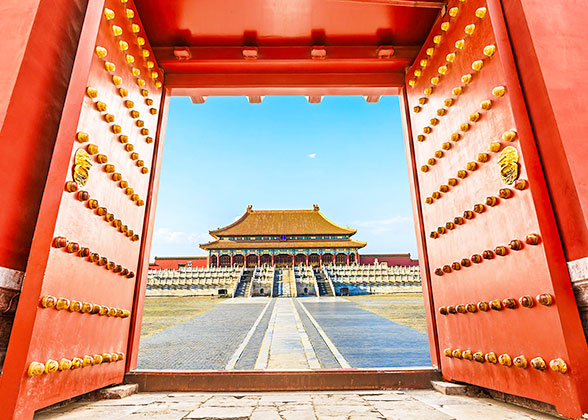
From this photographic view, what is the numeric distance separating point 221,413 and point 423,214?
2.00 metres

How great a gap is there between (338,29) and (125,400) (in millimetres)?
3137

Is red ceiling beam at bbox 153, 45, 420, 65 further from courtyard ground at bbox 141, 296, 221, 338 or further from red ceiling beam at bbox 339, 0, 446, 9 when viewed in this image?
courtyard ground at bbox 141, 296, 221, 338

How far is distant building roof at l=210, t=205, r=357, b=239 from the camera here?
3595cm

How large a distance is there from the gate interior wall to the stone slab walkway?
0.44 ft

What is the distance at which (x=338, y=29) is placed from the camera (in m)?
2.68

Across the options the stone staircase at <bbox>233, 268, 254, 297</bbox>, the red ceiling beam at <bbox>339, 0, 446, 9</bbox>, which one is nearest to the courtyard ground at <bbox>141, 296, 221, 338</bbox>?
the red ceiling beam at <bbox>339, 0, 446, 9</bbox>

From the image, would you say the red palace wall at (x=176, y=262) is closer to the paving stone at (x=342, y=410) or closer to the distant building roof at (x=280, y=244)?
Answer: the distant building roof at (x=280, y=244)

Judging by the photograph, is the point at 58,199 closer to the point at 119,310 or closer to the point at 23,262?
the point at 23,262

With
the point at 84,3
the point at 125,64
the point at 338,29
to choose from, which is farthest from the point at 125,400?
the point at 338,29

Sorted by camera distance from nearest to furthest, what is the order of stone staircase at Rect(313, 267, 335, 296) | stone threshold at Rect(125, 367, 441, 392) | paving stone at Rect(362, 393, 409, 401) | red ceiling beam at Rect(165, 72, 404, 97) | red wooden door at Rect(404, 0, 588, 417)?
red wooden door at Rect(404, 0, 588, 417) < paving stone at Rect(362, 393, 409, 401) < stone threshold at Rect(125, 367, 441, 392) < red ceiling beam at Rect(165, 72, 404, 97) < stone staircase at Rect(313, 267, 335, 296)

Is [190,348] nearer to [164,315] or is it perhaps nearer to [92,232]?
[92,232]

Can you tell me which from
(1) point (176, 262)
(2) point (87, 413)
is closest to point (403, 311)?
(2) point (87, 413)

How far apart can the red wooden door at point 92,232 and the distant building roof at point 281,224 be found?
33359 mm

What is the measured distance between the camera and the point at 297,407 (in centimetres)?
182
